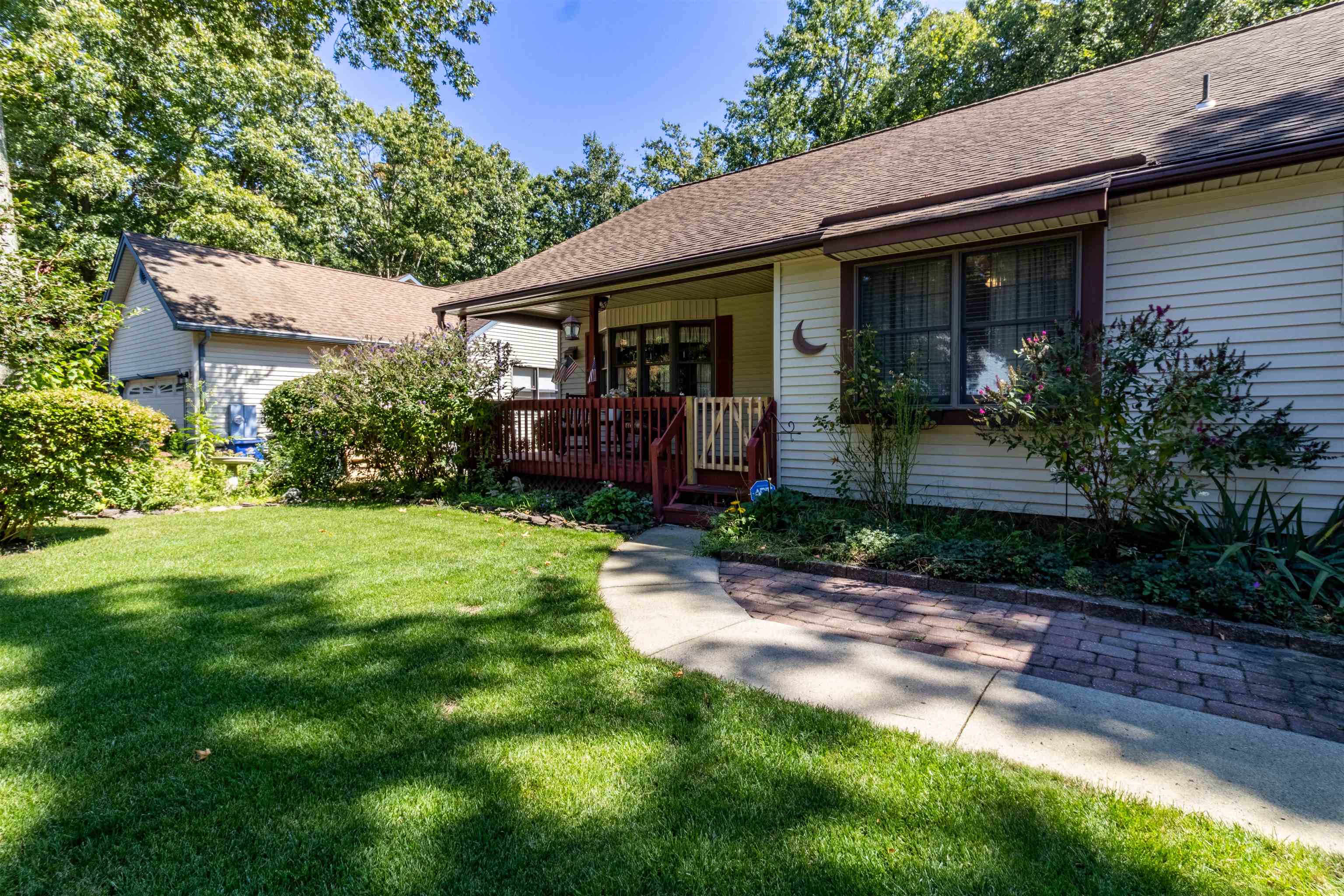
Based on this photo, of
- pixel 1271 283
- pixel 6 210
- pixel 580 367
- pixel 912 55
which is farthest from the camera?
pixel 912 55

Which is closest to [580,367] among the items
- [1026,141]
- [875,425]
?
[875,425]

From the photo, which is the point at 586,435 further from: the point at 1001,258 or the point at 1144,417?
the point at 1144,417

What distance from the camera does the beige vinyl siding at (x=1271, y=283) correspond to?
4.64 meters

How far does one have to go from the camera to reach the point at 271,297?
14.5m

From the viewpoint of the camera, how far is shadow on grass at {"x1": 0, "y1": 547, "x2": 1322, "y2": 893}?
5.91ft

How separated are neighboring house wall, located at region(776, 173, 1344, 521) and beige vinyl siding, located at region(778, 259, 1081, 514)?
17mm

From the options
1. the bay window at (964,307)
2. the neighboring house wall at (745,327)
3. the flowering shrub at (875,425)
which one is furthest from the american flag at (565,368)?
the bay window at (964,307)

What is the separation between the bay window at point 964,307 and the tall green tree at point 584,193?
27.4 m

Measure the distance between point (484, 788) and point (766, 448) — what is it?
5502 mm

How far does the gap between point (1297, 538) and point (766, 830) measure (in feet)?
15.3

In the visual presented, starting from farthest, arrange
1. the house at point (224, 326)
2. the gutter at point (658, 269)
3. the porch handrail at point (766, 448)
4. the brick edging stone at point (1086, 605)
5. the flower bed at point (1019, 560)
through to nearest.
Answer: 1. the house at point (224, 326)
2. the porch handrail at point (766, 448)
3. the gutter at point (658, 269)
4. the flower bed at point (1019, 560)
5. the brick edging stone at point (1086, 605)

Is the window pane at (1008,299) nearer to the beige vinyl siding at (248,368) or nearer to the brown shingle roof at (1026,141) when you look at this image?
the brown shingle roof at (1026,141)

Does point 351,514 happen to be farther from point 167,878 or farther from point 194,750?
point 167,878

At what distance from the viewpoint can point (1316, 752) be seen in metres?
2.37
